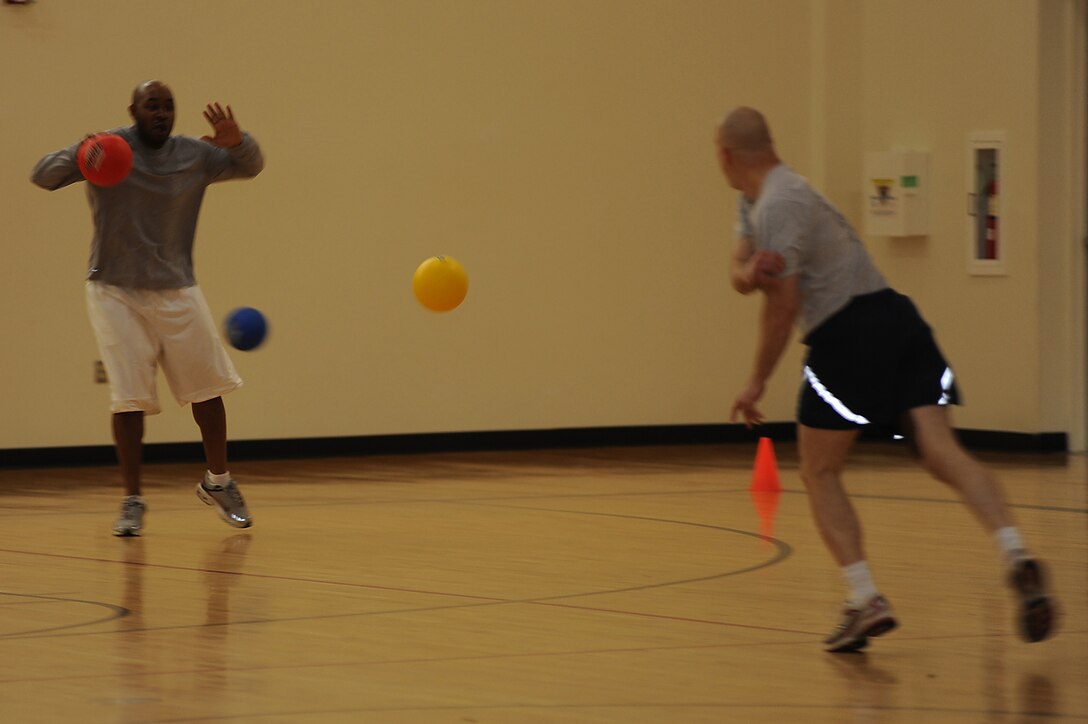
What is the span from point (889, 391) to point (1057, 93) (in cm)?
745

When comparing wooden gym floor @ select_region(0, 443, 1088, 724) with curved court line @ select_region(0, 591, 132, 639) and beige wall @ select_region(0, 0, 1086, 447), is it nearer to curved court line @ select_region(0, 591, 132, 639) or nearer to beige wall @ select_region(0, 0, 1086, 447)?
curved court line @ select_region(0, 591, 132, 639)

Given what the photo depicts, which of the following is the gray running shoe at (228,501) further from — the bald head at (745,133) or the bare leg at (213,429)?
the bald head at (745,133)

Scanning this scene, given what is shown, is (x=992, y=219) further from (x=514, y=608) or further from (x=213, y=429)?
(x=514, y=608)

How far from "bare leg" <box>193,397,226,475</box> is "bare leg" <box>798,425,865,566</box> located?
3.56m

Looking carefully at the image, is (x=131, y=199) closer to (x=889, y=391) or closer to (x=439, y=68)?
(x=889, y=391)

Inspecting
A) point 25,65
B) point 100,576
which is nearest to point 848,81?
point 25,65

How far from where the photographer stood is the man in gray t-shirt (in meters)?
4.96

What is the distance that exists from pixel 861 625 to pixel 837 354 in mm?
807

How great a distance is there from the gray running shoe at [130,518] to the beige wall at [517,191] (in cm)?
325

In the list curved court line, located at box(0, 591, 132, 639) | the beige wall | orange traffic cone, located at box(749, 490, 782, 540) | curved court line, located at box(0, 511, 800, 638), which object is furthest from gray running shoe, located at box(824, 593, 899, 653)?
the beige wall

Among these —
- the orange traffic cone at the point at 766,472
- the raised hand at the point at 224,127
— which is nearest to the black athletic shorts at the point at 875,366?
the raised hand at the point at 224,127

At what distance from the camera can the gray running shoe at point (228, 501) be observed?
7961 millimetres

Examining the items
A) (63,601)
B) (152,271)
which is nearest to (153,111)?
(152,271)

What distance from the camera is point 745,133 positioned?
5.18 metres
